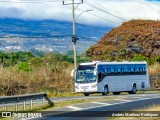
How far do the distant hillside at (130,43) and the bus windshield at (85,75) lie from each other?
4809 centimetres

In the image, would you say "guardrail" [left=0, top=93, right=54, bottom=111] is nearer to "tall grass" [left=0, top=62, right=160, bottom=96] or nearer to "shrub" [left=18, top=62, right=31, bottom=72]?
"tall grass" [left=0, top=62, right=160, bottom=96]

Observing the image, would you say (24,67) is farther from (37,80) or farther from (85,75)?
(85,75)

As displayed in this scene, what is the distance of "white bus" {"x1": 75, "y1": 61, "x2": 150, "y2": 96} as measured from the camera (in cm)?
4506

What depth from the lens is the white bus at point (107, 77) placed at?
45062mm

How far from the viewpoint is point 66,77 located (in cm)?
5588

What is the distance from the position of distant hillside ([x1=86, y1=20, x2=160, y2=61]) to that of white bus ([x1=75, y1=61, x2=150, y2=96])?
4393 centimetres

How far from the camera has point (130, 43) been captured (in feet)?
329

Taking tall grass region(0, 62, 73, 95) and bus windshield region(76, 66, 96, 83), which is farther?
tall grass region(0, 62, 73, 95)

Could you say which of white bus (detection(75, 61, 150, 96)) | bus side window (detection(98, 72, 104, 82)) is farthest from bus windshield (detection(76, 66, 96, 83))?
bus side window (detection(98, 72, 104, 82))

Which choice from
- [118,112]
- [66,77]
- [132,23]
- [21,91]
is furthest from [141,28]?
[118,112]

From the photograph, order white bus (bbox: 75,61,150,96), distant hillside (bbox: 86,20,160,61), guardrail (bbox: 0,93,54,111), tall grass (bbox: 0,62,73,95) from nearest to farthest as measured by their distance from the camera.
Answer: guardrail (bbox: 0,93,54,111) → white bus (bbox: 75,61,150,96) → tall grass (bbox: 0,62,73,95) → distant hillside (bbox: 86,20,160,61)

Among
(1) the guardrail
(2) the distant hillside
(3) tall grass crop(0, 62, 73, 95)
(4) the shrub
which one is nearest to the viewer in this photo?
(1) the guardrail

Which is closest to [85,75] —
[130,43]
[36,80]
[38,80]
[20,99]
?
[36,80]


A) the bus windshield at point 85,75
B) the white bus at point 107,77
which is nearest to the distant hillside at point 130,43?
the white bus at point 107,77
